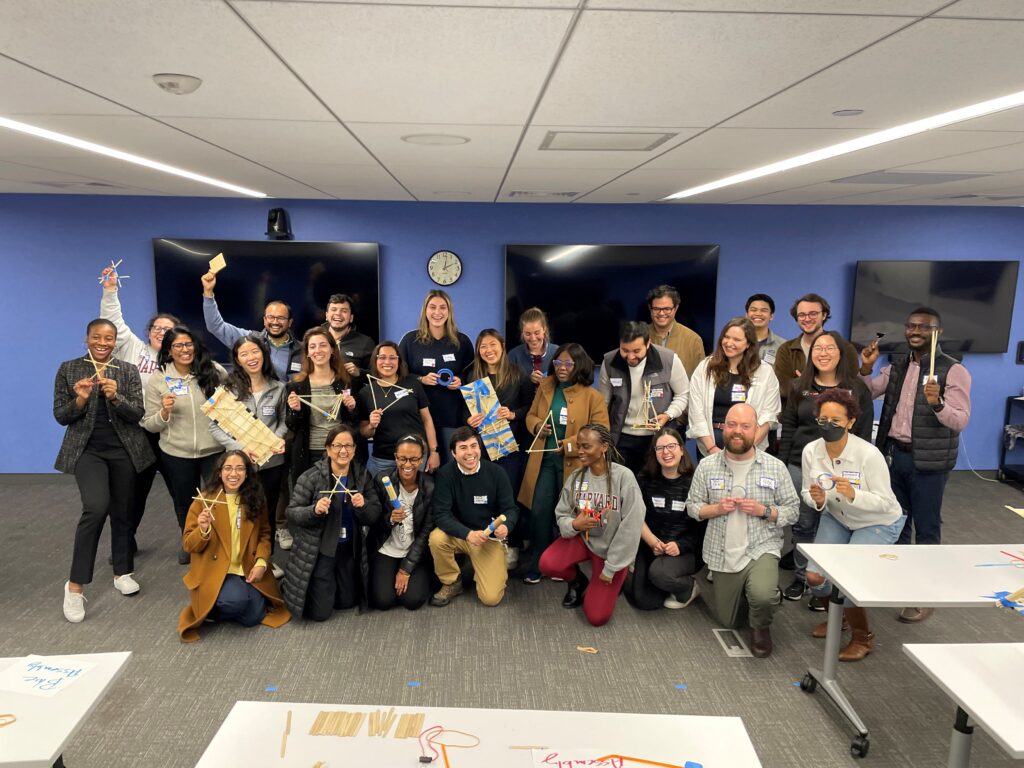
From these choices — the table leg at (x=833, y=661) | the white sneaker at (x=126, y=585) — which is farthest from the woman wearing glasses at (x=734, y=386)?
the white sneaker at (x=126, y=585)

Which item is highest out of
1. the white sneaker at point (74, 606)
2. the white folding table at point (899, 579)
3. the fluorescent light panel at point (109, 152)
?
the fluorescent light panel at point (109, 152)

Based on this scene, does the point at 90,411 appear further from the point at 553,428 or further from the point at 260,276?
the point at 553,428

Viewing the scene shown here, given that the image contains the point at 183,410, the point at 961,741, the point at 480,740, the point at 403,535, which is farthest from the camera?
the point at 183,410

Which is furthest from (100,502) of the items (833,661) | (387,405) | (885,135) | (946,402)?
(946,402)

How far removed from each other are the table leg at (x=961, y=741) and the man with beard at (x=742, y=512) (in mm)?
1226

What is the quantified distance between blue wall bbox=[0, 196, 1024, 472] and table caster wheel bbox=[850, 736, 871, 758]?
4107 millimetres

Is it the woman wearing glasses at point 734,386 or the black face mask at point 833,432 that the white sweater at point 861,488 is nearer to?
the black face mask at point 833,432

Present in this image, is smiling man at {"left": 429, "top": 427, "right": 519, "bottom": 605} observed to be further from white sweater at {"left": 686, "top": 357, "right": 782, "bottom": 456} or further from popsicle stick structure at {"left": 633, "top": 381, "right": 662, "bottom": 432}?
white sweater at {"left": 686, "top": 357, "right": 782, "bottom": 456}

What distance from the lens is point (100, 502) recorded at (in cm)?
364

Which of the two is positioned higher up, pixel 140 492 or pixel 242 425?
pixel 242 425

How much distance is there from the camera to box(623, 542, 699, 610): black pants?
3707mm

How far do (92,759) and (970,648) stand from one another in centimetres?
334

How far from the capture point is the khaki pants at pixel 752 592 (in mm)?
3303

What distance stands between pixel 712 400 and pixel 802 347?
846mm
